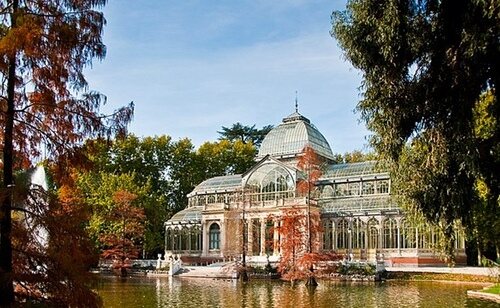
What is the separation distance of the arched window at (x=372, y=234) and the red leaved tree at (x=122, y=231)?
1606 centimetres

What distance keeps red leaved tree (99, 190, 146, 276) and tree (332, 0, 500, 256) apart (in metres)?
28.0

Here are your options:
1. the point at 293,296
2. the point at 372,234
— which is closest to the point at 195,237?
the point at 372,234

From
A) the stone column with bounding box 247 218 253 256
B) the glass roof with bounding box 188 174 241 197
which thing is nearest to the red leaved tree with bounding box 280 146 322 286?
the stone column with bounding box 247 218 253 256

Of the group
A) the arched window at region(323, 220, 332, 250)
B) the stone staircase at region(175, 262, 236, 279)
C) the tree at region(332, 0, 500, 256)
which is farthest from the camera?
the arched window at region(323, 220, 332, 250)

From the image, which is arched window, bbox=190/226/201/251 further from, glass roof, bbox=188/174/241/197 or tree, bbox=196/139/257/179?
tree, bbox=196/139/257/179

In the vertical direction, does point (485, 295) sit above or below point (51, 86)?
below

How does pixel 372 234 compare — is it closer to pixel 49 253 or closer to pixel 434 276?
pixel 434 276

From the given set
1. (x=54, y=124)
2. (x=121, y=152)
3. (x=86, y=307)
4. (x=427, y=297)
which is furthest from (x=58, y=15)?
(x=121, y=152)

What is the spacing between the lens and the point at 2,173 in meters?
9.30

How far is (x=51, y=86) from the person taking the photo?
927 centimetres

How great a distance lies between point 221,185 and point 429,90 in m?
41.1

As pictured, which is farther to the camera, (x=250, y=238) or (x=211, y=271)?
(x=250, y=238)

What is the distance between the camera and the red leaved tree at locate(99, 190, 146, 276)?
3766cm

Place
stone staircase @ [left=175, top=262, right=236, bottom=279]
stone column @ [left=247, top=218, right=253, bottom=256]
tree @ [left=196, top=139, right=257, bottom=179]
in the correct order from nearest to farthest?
1. stone staircase @ [left=175, top=262, right=236, bottom=279]
2. stone column @ [left=247, top=218, right=253, bottom=256]
3. tree @ [left=196, top=139, right=257, bottom=179]
